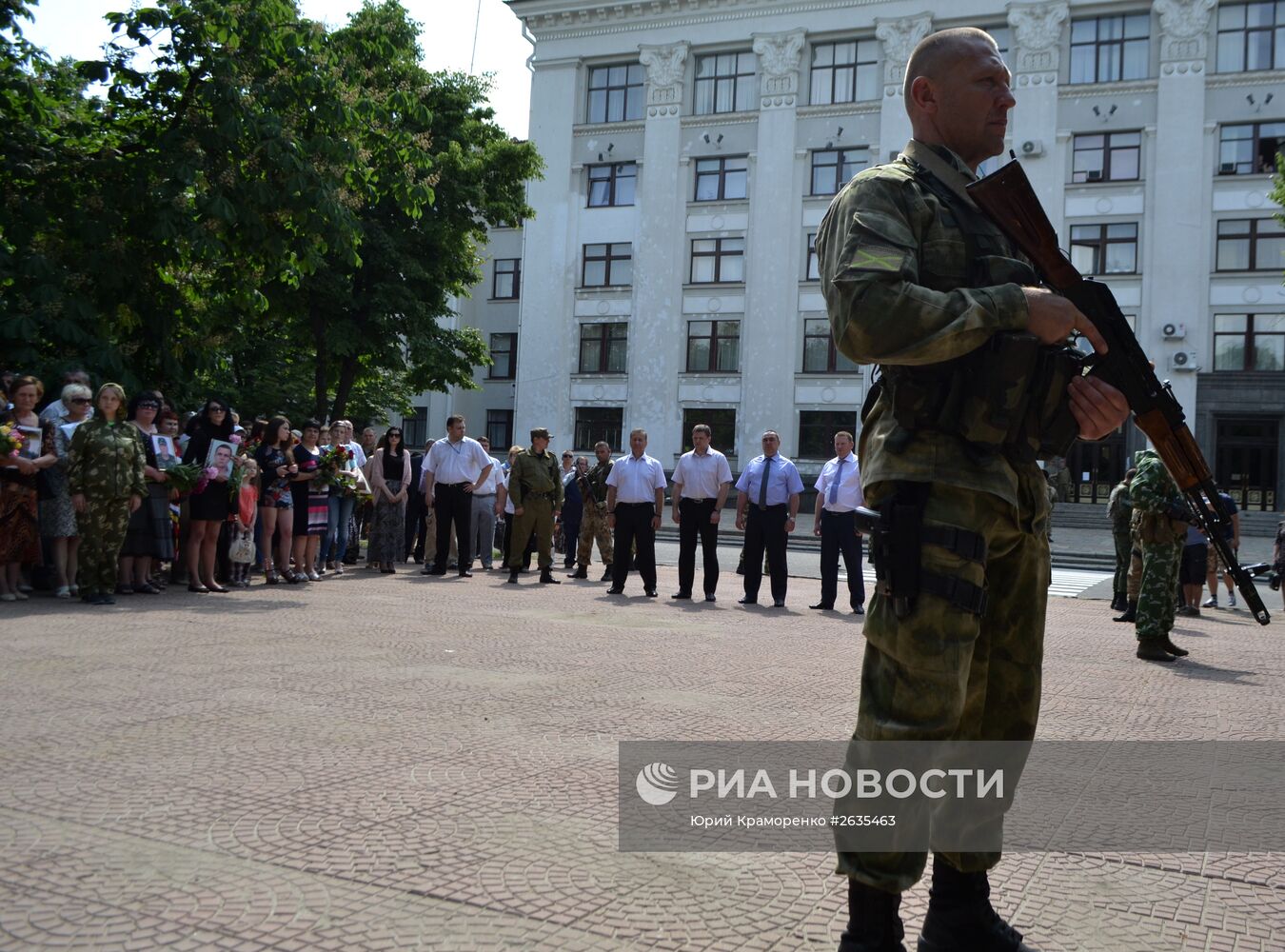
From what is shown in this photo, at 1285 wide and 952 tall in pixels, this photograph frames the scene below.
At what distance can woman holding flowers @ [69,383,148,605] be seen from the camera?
1010cm

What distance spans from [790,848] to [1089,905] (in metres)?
0.90

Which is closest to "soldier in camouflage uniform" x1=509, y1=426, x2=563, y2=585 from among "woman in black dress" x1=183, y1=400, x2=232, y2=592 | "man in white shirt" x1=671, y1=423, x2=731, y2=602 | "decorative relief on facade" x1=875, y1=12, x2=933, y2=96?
"man in white shirt" x1=671, y1=423, x2=731, y2=602

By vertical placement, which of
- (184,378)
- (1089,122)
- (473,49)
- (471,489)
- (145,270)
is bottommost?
(471,489)

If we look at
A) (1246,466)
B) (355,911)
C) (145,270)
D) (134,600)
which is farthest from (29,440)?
(1246,466)

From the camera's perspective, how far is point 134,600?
34.3 feet

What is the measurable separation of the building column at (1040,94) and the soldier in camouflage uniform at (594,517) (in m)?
26.7

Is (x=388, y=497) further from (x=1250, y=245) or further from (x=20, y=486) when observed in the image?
(x=1250, y=245)

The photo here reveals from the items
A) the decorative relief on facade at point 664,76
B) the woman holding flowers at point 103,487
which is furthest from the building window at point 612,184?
the woman holding flowers at point 103,487

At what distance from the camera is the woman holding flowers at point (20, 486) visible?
10.1 metres

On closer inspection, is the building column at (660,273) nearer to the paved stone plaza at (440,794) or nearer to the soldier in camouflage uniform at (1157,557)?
the soldier in camouflage uniform at (1157,557)

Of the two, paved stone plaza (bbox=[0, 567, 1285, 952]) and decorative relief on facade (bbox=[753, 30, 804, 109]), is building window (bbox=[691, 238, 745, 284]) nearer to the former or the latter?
decorative relief on facade (bbox=[753, 30, 804, 109])

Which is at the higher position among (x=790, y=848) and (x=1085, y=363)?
(x=1085, y=363)

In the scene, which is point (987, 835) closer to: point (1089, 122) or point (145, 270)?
point (145, 270)

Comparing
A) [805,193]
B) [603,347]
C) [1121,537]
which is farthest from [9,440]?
[805,193]
